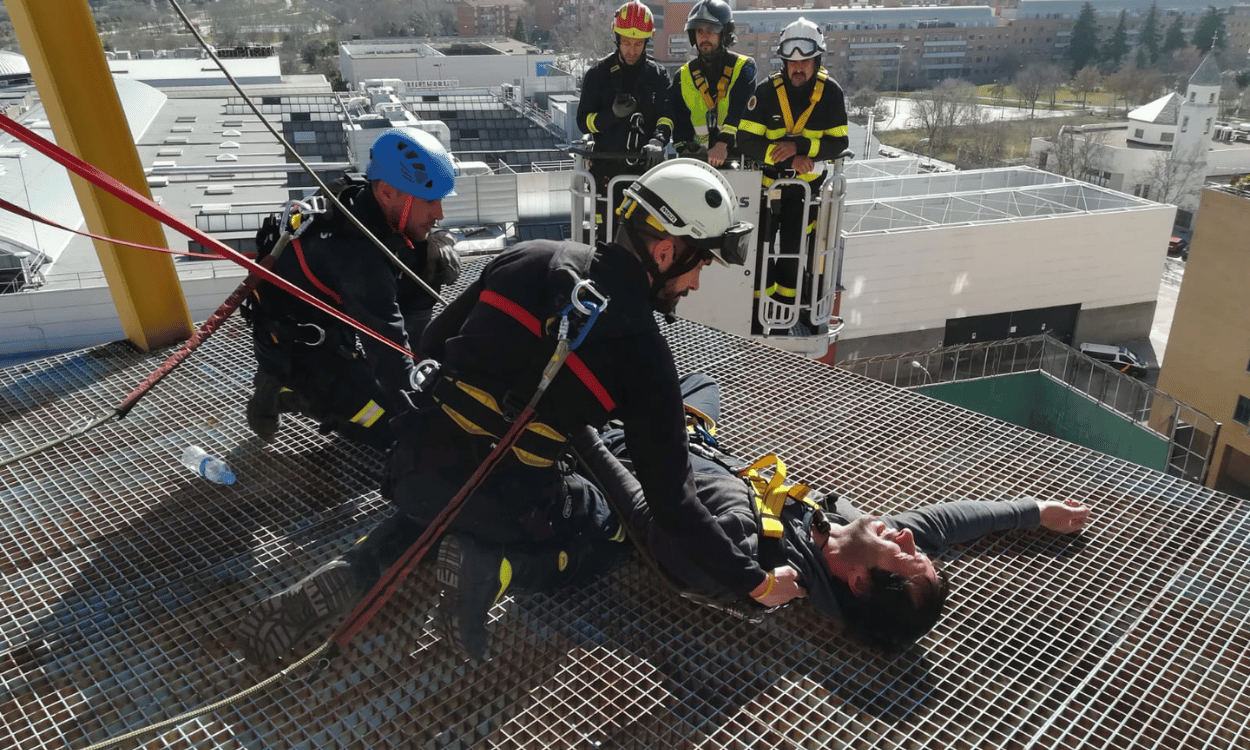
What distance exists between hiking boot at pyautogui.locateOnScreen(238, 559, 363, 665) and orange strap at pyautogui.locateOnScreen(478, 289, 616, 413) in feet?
3.40

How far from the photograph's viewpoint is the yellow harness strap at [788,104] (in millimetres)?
6711

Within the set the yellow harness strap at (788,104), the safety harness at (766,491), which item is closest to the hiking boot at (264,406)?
the safety harness at (766,491)

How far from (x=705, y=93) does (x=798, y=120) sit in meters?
0.81

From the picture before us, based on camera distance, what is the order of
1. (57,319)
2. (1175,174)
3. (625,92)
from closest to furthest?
1. (625,92)
2. (57,319)
3. (1175,174)

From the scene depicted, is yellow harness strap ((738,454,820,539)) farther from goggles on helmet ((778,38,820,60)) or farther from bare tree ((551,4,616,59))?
bare tree ((551,4,616,59))

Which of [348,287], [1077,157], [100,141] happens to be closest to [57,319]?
[100,141]

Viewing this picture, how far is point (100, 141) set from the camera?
197 inches

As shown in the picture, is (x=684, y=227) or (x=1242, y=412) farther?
(x=1242, y=412)

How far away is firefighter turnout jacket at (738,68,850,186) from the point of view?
6.73 meters

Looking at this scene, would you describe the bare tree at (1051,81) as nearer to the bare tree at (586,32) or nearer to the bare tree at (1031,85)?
the bare tree at (1031,85)

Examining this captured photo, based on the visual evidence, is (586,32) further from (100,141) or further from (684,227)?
(684,227)

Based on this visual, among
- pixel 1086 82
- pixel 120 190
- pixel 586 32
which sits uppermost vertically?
pixel 120 190

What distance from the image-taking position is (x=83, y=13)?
15.9 feet

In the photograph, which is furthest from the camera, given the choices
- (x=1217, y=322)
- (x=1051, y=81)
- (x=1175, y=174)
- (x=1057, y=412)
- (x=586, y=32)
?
(x=586, y=32)
